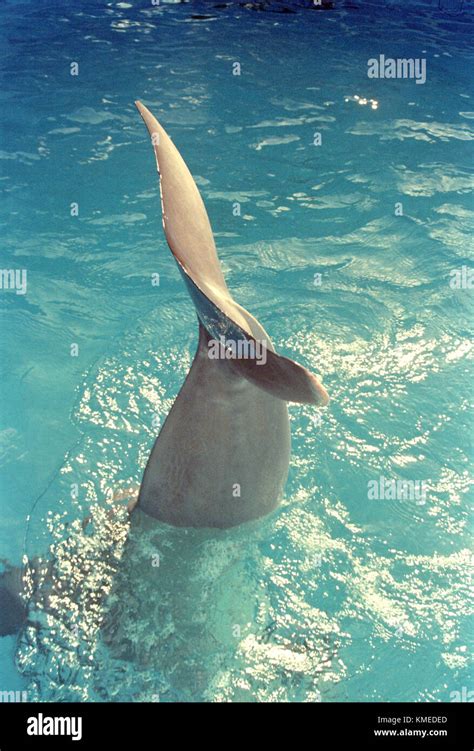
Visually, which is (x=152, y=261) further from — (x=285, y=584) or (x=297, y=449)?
(x=285, y=584)

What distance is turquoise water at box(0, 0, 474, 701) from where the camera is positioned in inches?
121

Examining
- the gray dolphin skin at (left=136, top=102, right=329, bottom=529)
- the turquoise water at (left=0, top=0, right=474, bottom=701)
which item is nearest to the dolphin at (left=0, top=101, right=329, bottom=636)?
the gray dolphin skin at (left=136, top=102, right=329, bottom=529)

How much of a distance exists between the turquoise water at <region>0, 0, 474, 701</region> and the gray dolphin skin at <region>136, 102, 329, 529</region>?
0.80 ft

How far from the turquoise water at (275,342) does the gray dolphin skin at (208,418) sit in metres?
0.24

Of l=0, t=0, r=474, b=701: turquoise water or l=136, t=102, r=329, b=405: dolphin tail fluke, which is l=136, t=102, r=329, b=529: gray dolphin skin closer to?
l=136, t=102, r=329, b=405: dolphin tail fluke

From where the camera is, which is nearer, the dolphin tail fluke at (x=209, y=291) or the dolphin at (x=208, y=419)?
the dolphin tail fluke at (x=209, y=291)

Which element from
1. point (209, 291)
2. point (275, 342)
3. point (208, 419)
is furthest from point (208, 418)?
point (275, 342)

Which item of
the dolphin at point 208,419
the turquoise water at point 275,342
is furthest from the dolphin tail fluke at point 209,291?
the turquoise water at point 275,342

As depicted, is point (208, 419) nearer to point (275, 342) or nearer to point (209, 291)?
point (209, 291)

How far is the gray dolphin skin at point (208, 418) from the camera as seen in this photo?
225 cm

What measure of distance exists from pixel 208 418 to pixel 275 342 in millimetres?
2402

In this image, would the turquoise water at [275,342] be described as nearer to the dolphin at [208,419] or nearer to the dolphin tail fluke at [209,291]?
the dolphin at [208,419]

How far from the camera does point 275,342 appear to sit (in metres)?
4.95
